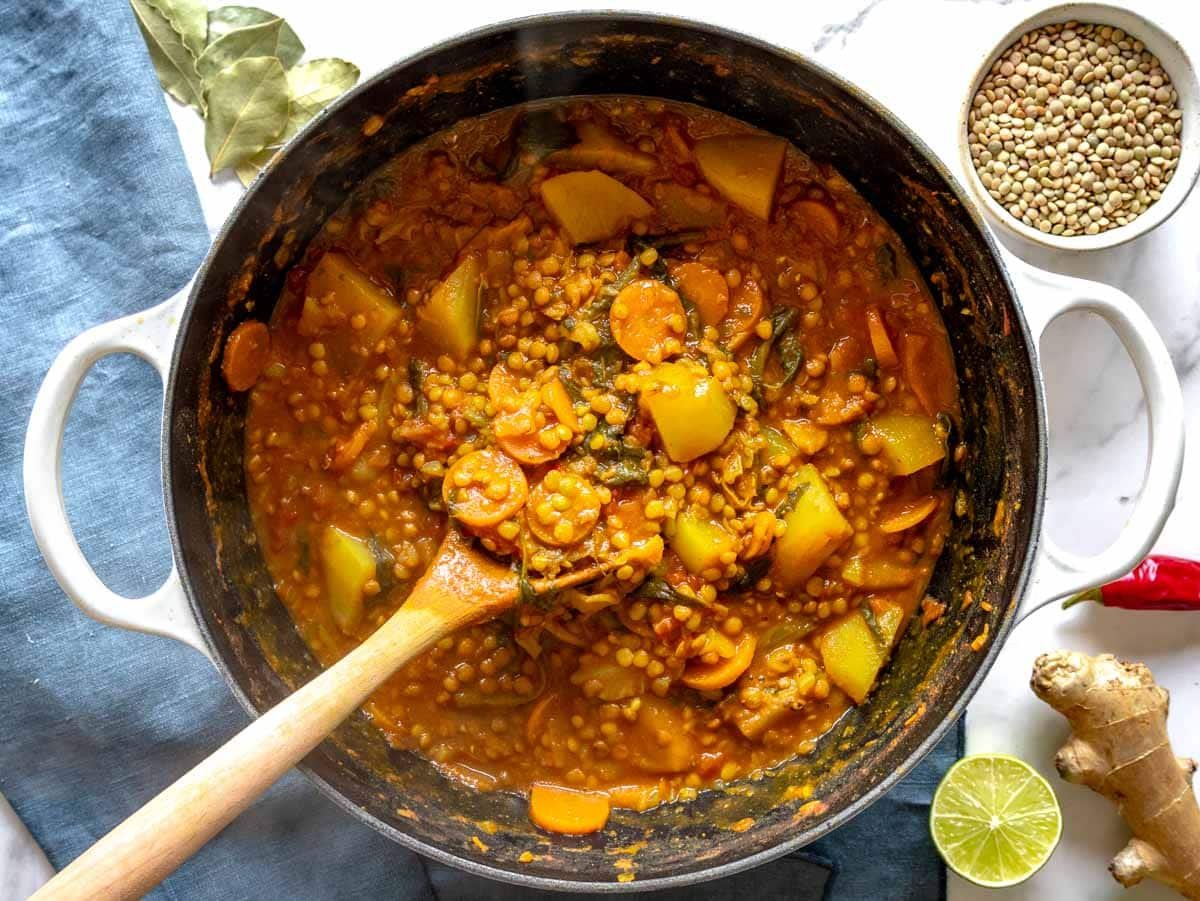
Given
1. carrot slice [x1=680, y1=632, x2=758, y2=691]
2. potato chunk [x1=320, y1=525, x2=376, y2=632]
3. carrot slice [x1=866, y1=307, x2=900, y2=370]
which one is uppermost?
carrot slice [x1=866, y1=307, x2=900, y2=370]

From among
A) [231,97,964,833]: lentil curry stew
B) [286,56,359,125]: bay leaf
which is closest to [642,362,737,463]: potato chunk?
[231,97,964,833]: lentil curry stew

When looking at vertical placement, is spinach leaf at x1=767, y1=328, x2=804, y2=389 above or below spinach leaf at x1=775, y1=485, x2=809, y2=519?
above

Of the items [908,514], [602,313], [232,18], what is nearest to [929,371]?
[908,514]

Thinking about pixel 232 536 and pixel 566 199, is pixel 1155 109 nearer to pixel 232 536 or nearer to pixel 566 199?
pixel 566 199

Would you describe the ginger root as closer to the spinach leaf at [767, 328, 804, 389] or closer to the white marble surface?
the white marble surface

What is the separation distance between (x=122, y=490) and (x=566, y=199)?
4.57 ft

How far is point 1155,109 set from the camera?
118 inches

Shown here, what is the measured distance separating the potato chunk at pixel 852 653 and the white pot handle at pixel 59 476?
63.2 inches

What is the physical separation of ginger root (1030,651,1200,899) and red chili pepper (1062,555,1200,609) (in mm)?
171

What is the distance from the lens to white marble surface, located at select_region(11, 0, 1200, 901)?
122 inches

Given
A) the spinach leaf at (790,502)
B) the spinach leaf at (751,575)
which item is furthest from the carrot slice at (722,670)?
the spinach leaf at (790,502)

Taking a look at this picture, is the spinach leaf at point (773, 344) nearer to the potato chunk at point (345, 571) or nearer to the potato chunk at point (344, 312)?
the potato chunk at point (344, 312)

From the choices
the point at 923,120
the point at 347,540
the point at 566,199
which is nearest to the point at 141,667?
the point at 347,540

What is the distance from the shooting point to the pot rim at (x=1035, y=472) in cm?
263
